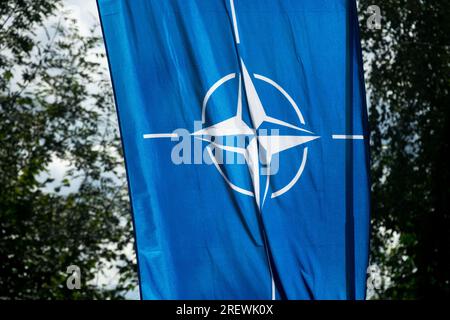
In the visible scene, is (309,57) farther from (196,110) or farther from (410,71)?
(410,71)

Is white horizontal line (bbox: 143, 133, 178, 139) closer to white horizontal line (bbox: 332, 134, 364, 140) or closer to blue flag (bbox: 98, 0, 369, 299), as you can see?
blue flag (bbox: 98, 0, 369, 299)

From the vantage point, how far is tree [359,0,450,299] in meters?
19.6

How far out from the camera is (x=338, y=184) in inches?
256

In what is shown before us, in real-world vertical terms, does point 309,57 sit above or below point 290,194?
above

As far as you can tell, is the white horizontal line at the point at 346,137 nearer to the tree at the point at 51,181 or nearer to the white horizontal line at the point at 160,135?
the white horizontal line at the point at 160,135

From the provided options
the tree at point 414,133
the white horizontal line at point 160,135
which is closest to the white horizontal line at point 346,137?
the white horizontal line at point 160,135

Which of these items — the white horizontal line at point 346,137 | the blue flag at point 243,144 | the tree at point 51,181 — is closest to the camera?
the blue flag at point 243,144

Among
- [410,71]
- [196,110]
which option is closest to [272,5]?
[196,110]

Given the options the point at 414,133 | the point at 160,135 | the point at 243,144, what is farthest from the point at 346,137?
the point at 414,133

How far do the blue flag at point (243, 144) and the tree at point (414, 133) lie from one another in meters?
13.1

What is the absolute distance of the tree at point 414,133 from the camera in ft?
64.4

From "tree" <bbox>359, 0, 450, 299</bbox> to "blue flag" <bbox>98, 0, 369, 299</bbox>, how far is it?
1307cm
